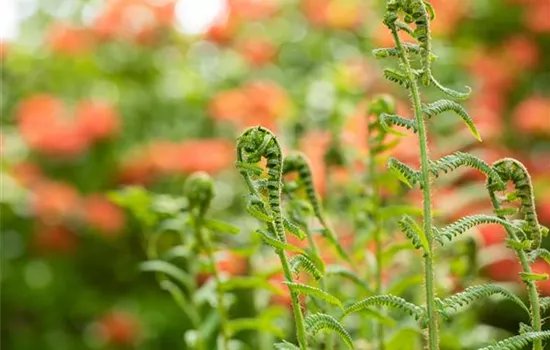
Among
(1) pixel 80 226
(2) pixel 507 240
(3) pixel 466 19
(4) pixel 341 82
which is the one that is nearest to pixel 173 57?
(1) pixel 80 226

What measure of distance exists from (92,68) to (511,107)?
2.03 metres

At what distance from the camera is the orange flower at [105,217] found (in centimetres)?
395

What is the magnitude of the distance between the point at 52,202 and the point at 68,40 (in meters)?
1.06

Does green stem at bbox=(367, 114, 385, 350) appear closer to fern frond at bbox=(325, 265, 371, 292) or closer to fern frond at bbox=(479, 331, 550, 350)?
fern frond at bbox=(325, 265, 371, 292)

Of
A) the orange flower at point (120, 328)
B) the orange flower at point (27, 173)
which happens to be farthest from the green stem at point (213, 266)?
the orange flower at point (27, 173)

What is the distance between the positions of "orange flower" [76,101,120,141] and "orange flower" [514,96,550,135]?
1.76 meters

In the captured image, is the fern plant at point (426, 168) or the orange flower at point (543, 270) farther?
the orange flower at point (543, 270)

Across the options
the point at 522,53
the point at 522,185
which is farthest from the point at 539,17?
the point at 522,185

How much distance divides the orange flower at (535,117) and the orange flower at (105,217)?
167 cm

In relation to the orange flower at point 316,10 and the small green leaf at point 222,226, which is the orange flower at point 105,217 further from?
the small green leaf at point 222,226

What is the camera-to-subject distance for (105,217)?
12.9ft

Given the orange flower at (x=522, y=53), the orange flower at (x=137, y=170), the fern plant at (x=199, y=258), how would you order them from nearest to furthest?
the fern plant at (x=199, y=258)
the orange flower at (x=137, y=170)
the orange flower at (x=522, y=53)

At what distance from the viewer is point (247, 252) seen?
1530 millimetres

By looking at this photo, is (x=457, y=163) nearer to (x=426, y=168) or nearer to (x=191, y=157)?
(x=426, y=168)
